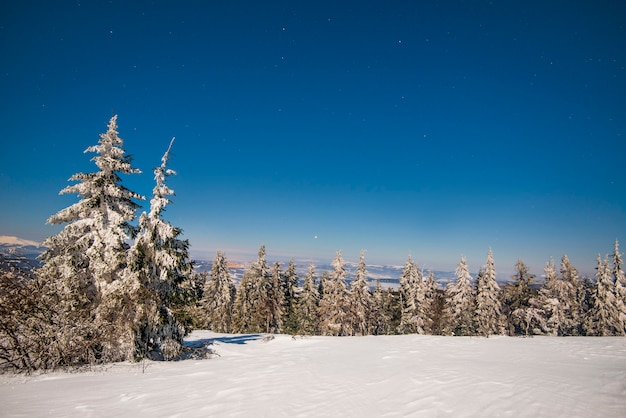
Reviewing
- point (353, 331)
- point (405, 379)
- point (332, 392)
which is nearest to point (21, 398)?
point (332, 392)

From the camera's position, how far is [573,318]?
3894cm

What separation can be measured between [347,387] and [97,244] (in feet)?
35.7

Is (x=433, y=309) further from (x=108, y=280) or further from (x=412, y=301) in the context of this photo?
(x=108, y=280)

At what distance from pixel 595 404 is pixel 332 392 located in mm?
5178

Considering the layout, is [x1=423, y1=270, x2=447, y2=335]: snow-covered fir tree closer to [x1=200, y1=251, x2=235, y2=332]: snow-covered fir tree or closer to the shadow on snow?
[x1=200, y1=251, x2=235, y2=332]: snow-covered fir tree

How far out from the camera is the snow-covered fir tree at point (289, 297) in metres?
41.3

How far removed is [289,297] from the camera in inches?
1700

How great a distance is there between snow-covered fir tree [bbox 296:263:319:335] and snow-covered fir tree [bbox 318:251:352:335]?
3.55m

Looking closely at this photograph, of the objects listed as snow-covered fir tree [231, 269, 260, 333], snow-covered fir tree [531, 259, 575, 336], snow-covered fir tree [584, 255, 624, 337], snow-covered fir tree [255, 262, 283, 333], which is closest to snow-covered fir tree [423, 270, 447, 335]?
snow-covered fir tree [531, 259, 575, 336]

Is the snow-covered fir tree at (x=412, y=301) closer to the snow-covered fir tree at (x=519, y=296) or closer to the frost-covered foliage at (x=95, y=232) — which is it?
the snow-covered fir tree at (x=519, y=296)

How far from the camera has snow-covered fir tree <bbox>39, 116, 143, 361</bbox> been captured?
11.6m

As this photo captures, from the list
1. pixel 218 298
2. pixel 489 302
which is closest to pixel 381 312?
pixel 489 302

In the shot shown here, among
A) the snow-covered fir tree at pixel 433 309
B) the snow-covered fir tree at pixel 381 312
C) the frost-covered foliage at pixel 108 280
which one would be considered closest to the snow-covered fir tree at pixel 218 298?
the snow-covered fir tree at pixel 381 312

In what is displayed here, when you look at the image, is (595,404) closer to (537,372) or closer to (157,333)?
(537,372)
